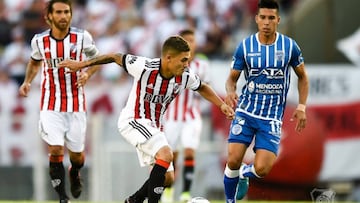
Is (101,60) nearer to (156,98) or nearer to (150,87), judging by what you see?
(150,87)

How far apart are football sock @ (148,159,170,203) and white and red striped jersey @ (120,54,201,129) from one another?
615 millimetres

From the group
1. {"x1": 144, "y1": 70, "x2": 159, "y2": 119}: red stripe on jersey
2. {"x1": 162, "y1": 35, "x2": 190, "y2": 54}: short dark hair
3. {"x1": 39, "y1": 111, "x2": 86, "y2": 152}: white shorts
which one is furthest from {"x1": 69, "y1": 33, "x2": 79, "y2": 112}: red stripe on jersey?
{"x1": 162, "y1": 35, "x2": 190, "y2": 54}: short dark hair

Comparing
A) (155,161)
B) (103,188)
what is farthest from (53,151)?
(103,188)

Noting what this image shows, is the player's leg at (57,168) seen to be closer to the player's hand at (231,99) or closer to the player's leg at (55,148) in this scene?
the player's leg at (55,148)

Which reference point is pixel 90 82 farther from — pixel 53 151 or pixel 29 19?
pixel 53 151

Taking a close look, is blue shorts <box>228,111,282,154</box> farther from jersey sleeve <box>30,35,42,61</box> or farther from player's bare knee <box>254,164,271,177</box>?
jersey sleeve <box>30,35,42,61</box>

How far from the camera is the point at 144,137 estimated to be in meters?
11.2

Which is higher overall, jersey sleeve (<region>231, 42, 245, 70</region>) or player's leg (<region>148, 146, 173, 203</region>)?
jersey sleeve (<region>231, 42, 245, 70</region>)

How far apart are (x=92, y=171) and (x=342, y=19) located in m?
5.91

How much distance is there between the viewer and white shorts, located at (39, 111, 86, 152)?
12.5 meters

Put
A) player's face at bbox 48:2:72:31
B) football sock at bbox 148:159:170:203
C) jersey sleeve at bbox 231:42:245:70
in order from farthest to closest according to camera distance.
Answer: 1. player's face at bbox 48:2:72:31
2. jersey sleeve at bbox 231:42:245:70
3. football sock at bbox 148:159:170:203

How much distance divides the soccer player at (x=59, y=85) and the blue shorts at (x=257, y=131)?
187 cm

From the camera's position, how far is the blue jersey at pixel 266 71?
11828mm

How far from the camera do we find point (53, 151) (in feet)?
41.1
